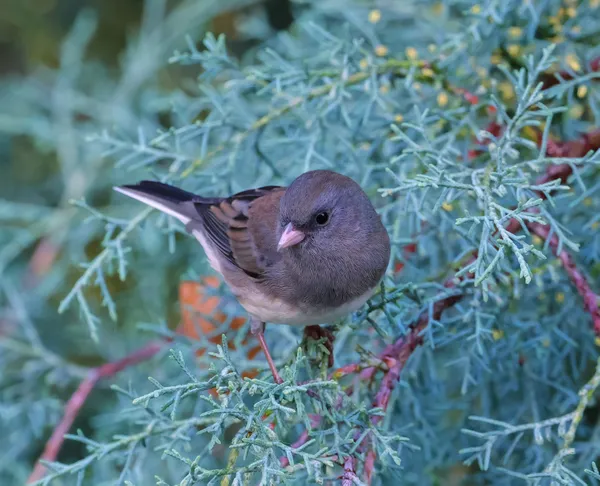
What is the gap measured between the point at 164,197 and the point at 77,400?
63 cm

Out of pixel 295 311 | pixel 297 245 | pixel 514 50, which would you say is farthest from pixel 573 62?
pixel 295 311

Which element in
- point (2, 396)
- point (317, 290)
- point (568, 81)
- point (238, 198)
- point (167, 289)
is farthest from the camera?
point (167, 289)

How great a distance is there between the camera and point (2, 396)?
106 inches

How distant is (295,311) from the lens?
1826 mm

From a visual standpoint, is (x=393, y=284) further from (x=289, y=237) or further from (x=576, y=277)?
(x=576, y=277)

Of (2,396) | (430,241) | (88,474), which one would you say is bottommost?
(88,474)

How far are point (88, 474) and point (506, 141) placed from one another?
175 centimetres

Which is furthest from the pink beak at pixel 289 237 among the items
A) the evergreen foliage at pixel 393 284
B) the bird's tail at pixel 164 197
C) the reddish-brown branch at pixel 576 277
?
the reddish-brown branch at pixel 576 277

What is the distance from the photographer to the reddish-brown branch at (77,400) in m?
2.12

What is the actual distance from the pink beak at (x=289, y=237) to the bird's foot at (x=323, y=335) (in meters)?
0.21

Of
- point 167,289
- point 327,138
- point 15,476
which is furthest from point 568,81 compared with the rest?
point 15,476

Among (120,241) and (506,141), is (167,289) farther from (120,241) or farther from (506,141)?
(506,141)

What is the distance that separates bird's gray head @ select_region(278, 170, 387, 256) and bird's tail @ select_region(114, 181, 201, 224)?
339mm

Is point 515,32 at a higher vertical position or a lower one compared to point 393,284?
higher
